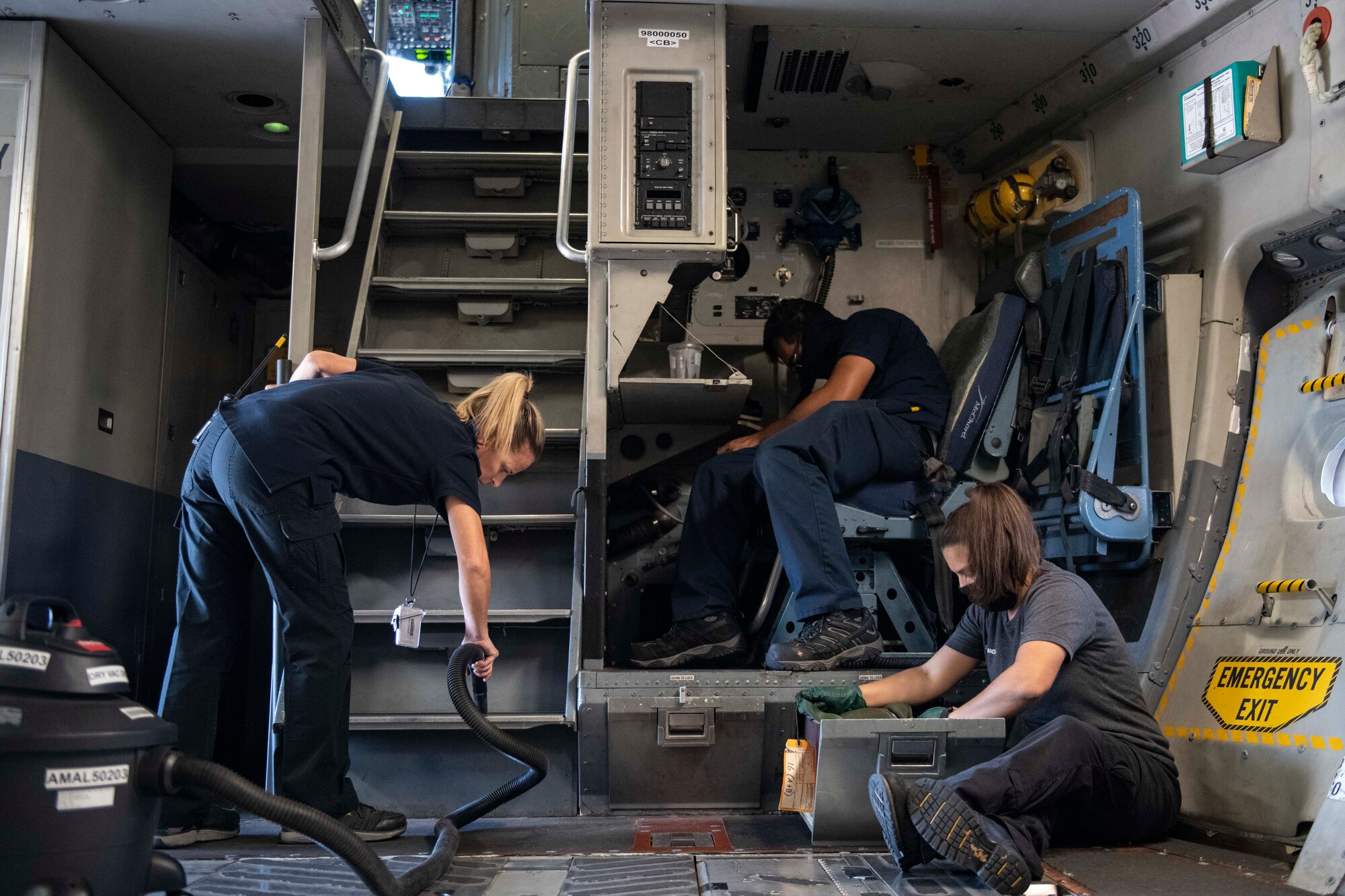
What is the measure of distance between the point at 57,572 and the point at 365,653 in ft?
4.13

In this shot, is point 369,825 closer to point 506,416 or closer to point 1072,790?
point 506,416

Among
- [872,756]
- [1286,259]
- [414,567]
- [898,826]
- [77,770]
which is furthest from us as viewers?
[414,567]

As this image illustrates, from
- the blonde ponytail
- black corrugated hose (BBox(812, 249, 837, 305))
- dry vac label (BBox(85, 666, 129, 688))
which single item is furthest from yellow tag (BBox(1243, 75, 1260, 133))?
dry vac label (BBox(85, 666, 129, 688))

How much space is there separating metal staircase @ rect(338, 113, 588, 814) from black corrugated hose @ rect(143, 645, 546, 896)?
1.23ft

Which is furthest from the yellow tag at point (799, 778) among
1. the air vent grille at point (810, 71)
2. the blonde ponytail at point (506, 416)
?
the air vent grille at point (810, 71)

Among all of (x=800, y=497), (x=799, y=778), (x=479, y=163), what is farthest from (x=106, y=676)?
(x=479, y=163)

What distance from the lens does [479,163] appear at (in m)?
5.04

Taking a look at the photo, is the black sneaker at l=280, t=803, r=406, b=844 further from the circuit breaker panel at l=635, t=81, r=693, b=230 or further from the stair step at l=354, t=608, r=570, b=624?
the circuit breaker panel at l=635, t=81, r=693, b=230

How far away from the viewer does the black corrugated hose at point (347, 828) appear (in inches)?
72.6

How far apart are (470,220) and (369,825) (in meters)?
2.74

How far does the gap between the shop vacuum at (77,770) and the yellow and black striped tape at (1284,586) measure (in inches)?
120

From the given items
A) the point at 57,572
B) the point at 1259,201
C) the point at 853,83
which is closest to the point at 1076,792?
the point at 1259,201

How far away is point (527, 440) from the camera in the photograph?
10.8 ft

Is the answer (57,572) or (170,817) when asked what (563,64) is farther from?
(170,817)
